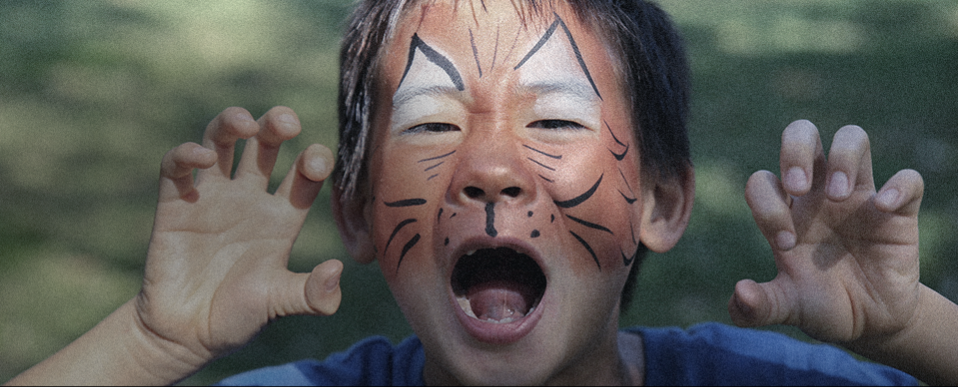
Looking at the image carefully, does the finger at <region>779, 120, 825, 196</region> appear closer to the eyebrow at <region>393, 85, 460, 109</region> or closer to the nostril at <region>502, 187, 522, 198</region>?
the nostril at <region>502, 187, 522, 198</region>

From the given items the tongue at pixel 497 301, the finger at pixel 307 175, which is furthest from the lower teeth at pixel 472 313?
the finger at pixel 307 175

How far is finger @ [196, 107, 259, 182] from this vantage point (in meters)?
1.31

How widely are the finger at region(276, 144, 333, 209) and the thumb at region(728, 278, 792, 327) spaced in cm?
71

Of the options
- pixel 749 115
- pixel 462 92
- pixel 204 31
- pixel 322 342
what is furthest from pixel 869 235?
pixel 322 342

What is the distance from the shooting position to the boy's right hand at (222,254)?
4.32 feet

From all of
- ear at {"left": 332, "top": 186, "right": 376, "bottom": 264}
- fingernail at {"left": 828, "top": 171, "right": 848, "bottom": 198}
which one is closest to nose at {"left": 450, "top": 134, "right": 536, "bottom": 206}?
ear at {"left": 332, "top": 186, "right": 376, "bottom": 264}

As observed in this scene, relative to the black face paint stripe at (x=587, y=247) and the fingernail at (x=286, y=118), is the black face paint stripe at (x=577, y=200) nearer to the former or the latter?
the black face paint stripe at (x=587, y=247)

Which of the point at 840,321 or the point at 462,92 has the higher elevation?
the point at 462,92

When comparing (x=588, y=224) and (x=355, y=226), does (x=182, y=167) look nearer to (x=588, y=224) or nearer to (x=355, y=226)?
(x=355, y=226)

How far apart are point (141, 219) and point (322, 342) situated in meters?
0.62

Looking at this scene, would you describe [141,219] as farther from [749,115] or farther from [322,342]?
[749,115]

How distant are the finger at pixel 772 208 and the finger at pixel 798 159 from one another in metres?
0.04

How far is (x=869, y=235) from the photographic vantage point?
1232 millimetres

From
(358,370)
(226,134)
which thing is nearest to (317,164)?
(226,134)
